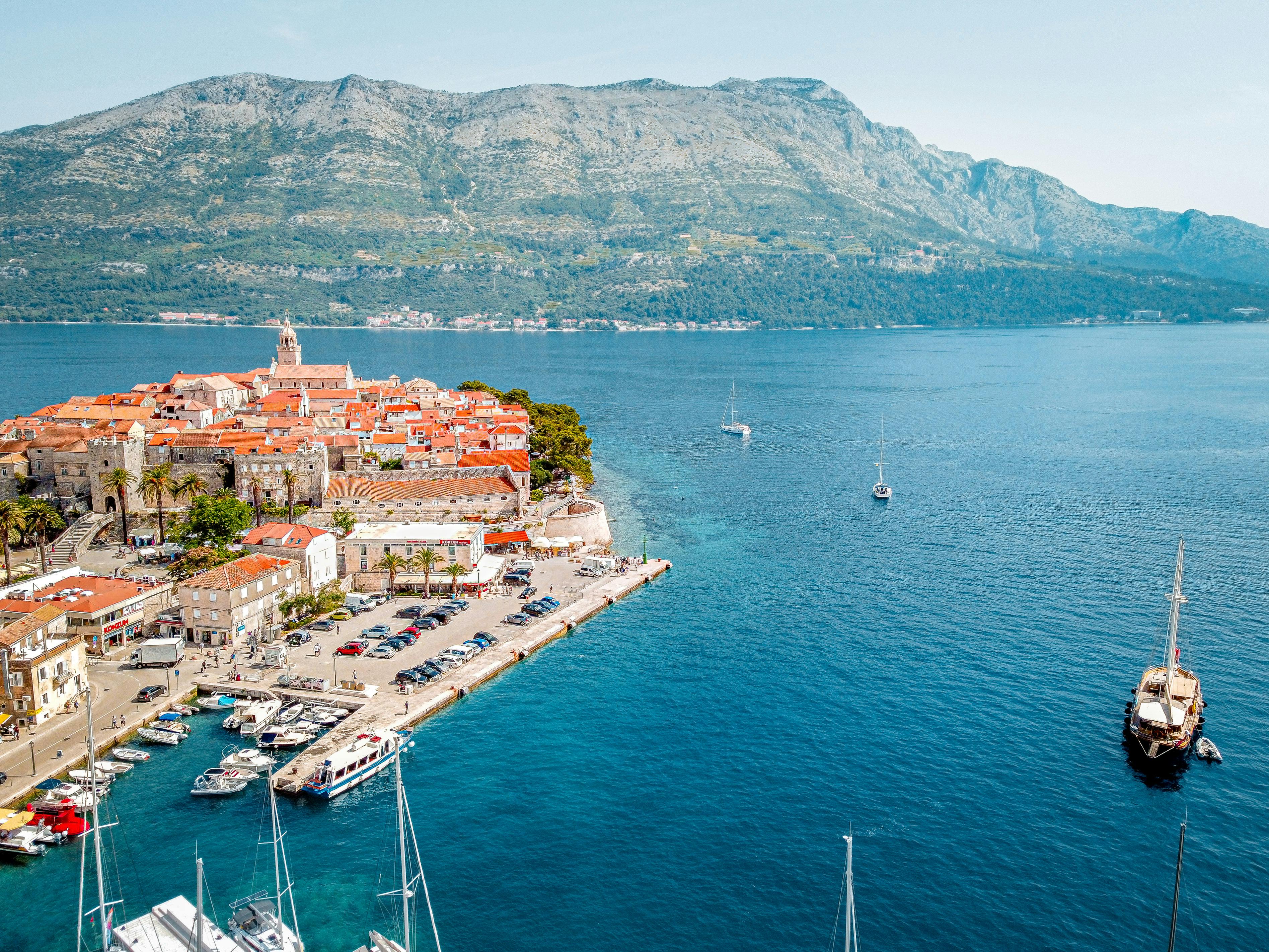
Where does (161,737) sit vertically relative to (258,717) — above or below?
below

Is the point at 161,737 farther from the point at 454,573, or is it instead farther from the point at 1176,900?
the point at 1176,900

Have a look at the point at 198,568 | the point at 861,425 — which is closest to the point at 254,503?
the point at 198,568

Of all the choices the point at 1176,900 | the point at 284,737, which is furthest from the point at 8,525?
the point at 1176,900

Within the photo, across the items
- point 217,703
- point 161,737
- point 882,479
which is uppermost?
point 882,479

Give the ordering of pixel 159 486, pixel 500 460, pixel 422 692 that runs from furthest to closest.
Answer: pixel 500 460
pixel 159 486
pixel 422 692

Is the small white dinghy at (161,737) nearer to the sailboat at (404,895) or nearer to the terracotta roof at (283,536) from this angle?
the sailboat at (404,895)

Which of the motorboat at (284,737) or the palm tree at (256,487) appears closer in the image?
the motorboat at (284,737)

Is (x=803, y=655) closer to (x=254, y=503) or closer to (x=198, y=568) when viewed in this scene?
(x=198, y=568)

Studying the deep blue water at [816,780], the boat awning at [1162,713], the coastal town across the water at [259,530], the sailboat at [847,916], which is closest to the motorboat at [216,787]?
the deep blue water at [816,780]
